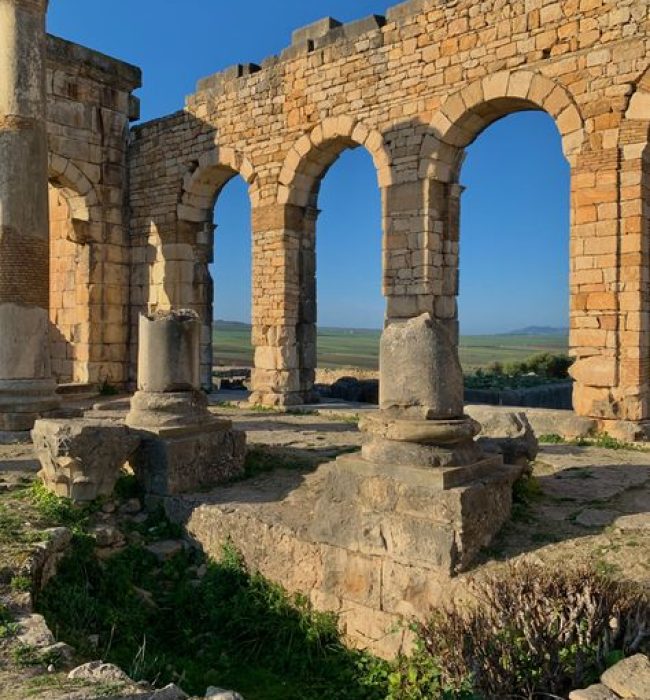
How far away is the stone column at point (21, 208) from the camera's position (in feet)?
28.2

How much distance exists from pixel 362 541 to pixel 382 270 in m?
6.43

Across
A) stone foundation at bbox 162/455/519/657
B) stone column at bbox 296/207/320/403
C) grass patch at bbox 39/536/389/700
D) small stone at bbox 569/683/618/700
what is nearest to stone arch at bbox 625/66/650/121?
stone foundation at bbox 162/455/519/657

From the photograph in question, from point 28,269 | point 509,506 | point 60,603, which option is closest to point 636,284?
point 509,506

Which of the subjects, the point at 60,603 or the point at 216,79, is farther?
the point at 216,79

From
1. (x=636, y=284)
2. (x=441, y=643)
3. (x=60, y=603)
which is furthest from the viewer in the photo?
(x=636, y=284)

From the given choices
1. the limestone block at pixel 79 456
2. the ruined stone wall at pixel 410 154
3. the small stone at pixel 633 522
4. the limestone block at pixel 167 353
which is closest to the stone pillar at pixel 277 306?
the ruined stone wall at pixel 410 154

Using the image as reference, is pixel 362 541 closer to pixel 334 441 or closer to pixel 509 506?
pixel 509 506

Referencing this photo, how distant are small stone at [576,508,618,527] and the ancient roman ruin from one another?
0.58 meters

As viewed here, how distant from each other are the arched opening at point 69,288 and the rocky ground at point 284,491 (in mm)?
6714

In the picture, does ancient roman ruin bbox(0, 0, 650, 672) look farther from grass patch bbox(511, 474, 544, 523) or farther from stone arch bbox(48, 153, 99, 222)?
grass patch bbox(511, 474, 544, 523)

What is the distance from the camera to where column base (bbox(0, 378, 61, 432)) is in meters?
8.32

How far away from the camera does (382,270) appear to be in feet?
34.6

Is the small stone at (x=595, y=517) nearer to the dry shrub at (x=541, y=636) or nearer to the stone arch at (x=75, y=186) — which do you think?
the dry shrub at (x=541, y=636)

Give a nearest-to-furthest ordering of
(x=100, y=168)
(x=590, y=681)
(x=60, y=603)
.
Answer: (x=590, y=681) < (x=60, y=603) < (x=100, y=168)
